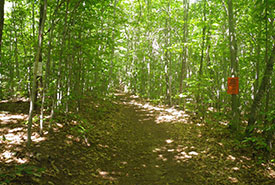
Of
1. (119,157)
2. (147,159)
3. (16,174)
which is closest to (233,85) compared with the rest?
(147,159)

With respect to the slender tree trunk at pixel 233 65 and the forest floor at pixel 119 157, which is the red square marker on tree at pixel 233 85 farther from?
the forest floor at pixel 119 157

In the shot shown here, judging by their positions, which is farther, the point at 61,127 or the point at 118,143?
the point at 118,143

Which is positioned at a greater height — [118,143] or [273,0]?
[273,0]

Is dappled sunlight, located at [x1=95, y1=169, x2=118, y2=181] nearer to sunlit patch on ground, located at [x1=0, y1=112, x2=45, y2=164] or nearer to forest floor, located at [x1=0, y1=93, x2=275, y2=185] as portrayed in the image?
forest floor, located at [x1=0, y1=93, x2=275, y2=185]

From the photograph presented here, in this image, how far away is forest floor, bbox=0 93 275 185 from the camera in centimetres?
371

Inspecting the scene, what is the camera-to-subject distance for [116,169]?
4.56m

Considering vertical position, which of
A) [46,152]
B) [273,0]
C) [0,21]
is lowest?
[46,152]

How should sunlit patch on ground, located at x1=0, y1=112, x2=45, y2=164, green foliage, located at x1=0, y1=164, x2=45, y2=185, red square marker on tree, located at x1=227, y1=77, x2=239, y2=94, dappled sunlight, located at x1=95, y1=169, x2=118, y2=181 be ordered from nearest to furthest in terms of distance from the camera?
green foliage, located at x1=0, y1=164, x2=45, y2=185, sunlit patch on ground, located at x1=0, y1=112, x2=45, y2=164, dappled sunlight, located at x1=95, y1=169, x2=118, y2=181, red square marker on tree, located at x1=227, y1=77, x2=239, y2=94

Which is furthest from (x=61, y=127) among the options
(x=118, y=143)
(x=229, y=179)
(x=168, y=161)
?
(x=229, y=179)

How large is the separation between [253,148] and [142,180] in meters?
4.19

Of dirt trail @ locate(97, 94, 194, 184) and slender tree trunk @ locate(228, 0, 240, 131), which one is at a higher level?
slender tree trunk @ locate(228, 0, 240, 131)

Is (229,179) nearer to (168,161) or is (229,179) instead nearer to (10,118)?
(168,161)

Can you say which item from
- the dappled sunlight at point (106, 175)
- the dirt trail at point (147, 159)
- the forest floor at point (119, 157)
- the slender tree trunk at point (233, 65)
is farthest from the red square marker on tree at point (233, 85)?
the dappled sunlight at point (106, 175)

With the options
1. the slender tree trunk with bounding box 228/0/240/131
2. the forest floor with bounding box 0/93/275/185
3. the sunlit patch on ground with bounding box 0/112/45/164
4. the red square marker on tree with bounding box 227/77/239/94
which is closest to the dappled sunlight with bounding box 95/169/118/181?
the forest floor with bounding box 0/93/275/185
